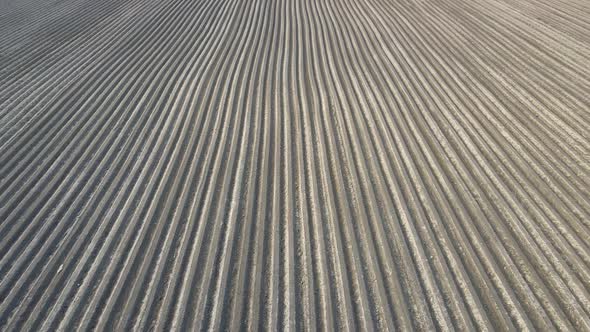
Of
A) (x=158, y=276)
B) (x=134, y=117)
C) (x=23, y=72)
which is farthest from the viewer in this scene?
(x=23, y=72)

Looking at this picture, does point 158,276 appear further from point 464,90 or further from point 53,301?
point 464,90

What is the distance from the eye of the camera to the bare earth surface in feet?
11.5

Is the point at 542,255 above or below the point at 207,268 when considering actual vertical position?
above

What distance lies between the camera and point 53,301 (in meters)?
3.57

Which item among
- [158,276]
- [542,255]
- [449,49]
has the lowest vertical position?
[158,276]

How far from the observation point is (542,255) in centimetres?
376

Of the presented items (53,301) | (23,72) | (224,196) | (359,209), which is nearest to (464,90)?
(359,209)

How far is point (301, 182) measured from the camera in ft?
15.6

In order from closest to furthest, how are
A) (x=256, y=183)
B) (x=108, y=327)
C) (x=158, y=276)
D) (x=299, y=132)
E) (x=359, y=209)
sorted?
1. (x=108, y=327)
2. (x=158, y=276)
3. (x=359, y=209)
4. (x=256, y=183)
5. (x=299, y=132)

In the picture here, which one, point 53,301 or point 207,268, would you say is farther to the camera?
point 207,268

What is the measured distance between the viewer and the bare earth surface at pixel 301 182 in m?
3.51

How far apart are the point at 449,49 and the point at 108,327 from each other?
8002mm

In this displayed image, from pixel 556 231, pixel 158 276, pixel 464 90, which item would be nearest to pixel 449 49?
pixel 464 90

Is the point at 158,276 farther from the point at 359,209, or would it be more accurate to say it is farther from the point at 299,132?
the point at 299,132
